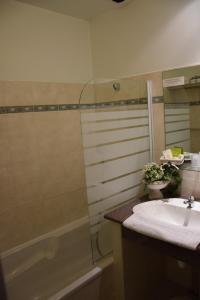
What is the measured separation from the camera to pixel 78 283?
1670mm

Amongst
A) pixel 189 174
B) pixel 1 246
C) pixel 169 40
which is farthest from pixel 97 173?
pixel 169 40

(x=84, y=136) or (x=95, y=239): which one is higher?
(x=84, y=136)

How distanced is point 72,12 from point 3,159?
1.50m

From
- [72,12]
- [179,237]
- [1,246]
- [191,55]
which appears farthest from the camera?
[72,12]

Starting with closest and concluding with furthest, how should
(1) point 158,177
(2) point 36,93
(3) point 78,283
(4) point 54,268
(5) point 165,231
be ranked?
1. (5) point 165,231
2. (3) point 78,283
3. (1) point 158,177
4. (4) point 54,268
5. (2) point 36,93

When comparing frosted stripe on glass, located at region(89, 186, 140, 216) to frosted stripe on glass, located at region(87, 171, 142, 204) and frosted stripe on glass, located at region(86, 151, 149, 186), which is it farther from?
frosted stripe on glass, located at region(86, 151, 149, 186)

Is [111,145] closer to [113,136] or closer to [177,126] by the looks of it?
[113,136]

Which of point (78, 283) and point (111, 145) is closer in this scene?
point (78, 283)

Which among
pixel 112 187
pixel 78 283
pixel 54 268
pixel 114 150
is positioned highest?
pixel 114 150

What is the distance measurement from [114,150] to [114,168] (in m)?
0.14

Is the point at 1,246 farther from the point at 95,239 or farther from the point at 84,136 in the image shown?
the point at 84,136

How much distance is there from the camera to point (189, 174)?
6.31ft

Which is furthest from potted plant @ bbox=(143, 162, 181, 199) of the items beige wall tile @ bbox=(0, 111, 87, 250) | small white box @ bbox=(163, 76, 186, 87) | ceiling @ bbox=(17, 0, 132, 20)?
ceiling @ bbox=(17, 0, 132, 20)

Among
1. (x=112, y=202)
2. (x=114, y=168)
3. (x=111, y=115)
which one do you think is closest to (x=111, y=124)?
(x=111, y=115)
